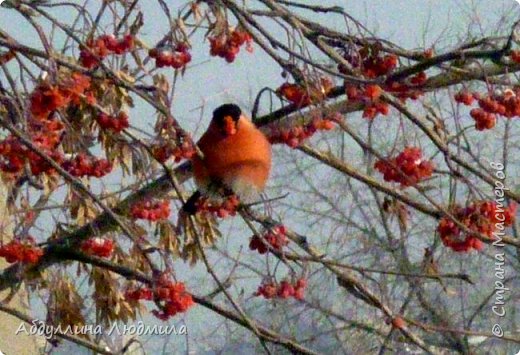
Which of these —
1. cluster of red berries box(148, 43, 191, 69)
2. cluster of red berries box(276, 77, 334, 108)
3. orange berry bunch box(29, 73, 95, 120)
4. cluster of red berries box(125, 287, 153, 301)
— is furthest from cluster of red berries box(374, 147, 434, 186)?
orange berry bunch box(29, 73, 95, 120)

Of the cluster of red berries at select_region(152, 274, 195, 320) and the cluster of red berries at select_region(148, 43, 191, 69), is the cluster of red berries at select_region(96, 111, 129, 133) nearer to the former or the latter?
the cluster of red berries at select_region(148, 43, 191, 69)

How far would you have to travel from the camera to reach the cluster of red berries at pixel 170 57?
2.07 metres

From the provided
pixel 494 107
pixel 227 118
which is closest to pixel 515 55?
pixel 494 107

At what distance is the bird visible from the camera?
233 centimetres

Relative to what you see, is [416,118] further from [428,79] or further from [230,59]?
[230,59]

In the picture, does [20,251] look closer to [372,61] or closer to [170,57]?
[170,57]

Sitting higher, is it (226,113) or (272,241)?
(226,113)

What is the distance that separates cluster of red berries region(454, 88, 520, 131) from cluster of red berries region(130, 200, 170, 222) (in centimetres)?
70

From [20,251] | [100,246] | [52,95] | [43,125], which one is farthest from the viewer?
[100,246]

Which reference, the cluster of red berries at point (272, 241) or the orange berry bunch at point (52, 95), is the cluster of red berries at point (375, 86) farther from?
the orange berry bunch at point (52, 95)

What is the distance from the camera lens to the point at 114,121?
2.04m

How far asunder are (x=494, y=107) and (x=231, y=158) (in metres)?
0.58

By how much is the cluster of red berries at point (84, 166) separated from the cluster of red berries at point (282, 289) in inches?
17.7

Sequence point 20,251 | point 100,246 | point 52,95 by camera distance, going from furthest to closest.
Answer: point 100,246 < point 20,251 < point 52,95
